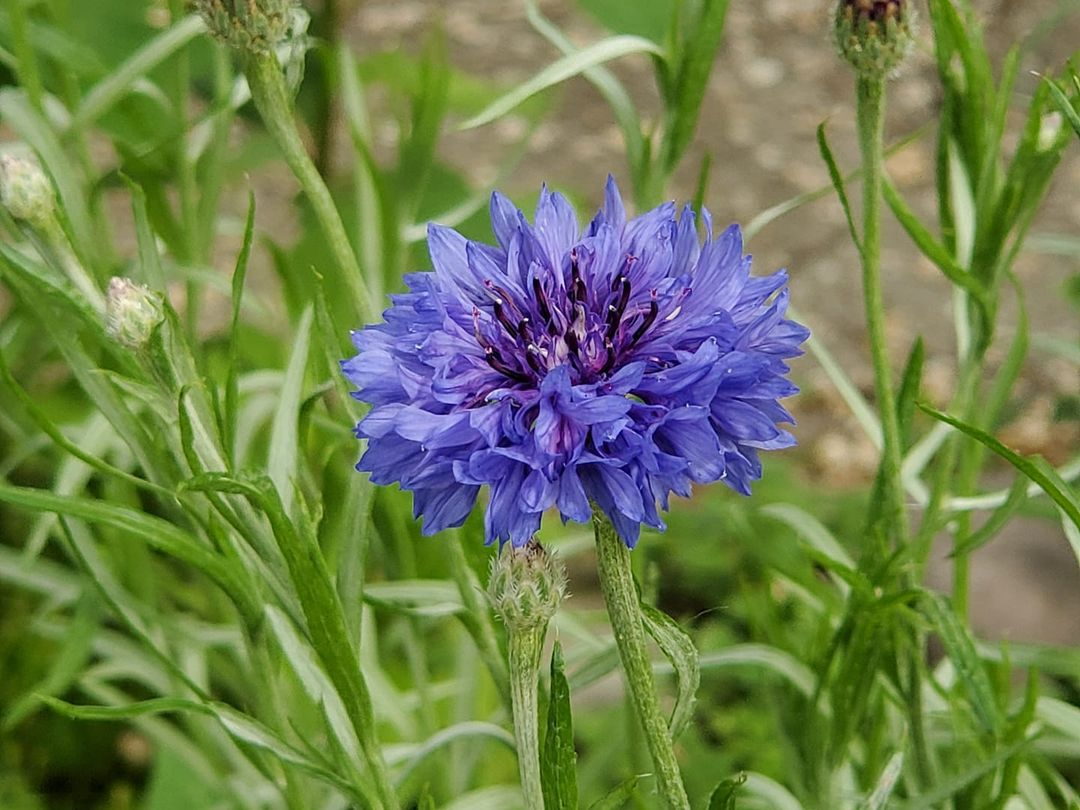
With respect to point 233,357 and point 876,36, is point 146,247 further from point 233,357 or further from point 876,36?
point 876,36

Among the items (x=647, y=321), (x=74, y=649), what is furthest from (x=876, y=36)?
(x=74, y=649)

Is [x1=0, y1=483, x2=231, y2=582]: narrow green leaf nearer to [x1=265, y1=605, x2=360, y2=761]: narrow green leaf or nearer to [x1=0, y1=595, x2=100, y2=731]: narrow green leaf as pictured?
[x1=265, y1=605, x2=360, y2=761]: narrow green leaf

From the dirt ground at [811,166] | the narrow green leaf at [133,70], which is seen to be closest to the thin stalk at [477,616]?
the narrow green leaf at [133,70]

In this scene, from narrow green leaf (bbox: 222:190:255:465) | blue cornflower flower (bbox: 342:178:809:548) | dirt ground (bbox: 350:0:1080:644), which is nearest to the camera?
blue cornflower flower (bbox: 342:178:809:548)

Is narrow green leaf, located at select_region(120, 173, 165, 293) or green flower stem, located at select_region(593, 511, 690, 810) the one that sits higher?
narrow green leaf, located at select_region(120, 173, 165, 293)

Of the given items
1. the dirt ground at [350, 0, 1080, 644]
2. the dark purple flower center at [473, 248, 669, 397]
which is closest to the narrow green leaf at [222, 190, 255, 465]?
the dark purple flower center at [473, 248, 669, 397]

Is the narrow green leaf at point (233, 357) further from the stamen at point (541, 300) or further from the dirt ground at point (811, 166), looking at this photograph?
the dirt ground at point (811, 166)
